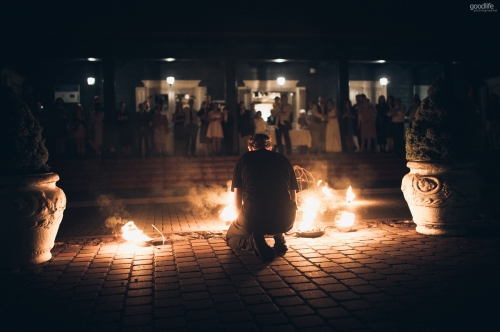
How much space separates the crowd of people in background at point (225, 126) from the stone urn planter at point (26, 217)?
9688 mm

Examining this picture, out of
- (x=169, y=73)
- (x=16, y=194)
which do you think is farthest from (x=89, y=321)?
(x=169, y=73)

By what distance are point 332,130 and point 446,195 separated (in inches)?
385

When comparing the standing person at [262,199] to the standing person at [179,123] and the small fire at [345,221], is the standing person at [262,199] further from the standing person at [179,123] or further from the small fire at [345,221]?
the standing person at [179,123]

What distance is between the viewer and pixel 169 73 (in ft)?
64.5

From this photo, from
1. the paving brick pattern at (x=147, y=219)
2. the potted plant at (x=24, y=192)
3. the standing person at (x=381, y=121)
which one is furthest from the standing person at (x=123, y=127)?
the potted plant at (x=24, y=192)

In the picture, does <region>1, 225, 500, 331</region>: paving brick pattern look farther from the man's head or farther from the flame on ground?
the man's head

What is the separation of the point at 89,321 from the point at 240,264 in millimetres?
1903

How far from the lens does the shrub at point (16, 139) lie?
198 inches

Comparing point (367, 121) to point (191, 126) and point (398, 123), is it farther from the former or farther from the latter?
point (191, 126)

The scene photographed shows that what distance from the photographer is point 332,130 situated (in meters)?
15.5

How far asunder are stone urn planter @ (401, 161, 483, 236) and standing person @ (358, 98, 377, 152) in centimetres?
941

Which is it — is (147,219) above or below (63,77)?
below

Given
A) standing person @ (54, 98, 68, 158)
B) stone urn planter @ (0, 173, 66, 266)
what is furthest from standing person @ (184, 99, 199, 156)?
stone urn planter @ (0, 173, 66, 266)

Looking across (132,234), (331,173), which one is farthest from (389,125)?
(132,234)
